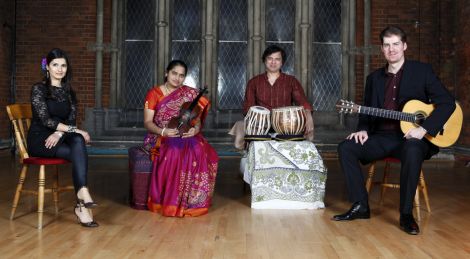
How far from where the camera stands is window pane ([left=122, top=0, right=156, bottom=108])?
832 centimetres

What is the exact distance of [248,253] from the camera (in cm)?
269

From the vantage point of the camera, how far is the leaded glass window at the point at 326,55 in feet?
27.5

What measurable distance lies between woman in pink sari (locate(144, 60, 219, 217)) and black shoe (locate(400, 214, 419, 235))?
1407 mm

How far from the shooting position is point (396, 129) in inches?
144

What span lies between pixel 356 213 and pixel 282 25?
535cm

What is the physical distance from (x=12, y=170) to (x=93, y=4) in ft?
10.4

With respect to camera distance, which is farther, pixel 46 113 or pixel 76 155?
pixel 46 113

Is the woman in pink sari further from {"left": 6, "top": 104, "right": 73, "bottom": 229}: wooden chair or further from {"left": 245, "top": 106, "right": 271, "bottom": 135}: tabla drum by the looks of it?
{"left": 6, "top": 104, "right": 73, "bottom": 229}: wooden chair

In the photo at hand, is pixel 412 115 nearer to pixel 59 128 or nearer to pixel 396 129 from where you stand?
pixel 396 129

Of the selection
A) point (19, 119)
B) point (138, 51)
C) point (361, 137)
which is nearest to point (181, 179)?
point (19, 119)

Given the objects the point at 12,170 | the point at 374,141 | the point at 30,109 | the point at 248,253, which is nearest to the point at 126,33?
the point at 12,170

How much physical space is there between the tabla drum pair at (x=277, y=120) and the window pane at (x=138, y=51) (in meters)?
4.29

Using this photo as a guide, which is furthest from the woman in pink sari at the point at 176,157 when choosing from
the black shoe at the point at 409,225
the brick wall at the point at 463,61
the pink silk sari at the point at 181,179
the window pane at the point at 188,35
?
the brick wall at the point at 463,61

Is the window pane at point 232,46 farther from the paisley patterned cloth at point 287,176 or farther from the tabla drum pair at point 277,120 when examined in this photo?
the paisley patterned cloth at point 287,176
